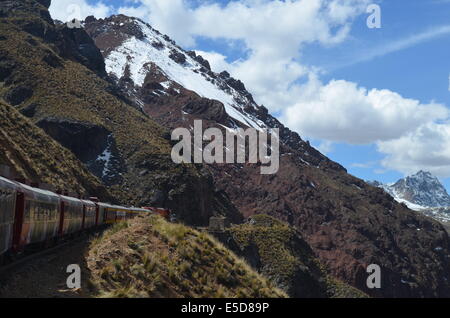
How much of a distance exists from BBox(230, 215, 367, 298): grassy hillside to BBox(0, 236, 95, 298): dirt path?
87.8 m

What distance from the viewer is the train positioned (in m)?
18.5

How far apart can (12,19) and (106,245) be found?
165 m

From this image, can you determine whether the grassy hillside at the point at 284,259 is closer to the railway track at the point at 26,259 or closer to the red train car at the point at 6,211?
the railway track at the point at 26,259

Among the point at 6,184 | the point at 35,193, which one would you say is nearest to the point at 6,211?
the point at 6,184

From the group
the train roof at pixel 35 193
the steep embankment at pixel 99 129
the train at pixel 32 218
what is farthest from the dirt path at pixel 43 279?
the steep embankment at pixel 99 129

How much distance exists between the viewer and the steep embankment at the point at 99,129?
118 metres

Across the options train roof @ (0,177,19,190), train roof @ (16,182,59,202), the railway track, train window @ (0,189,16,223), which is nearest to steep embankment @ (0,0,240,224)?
the railway track

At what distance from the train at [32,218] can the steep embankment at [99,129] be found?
249 feet

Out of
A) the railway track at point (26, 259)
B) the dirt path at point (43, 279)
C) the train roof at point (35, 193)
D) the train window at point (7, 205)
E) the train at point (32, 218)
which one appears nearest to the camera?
the dirt path at point (43, 279)

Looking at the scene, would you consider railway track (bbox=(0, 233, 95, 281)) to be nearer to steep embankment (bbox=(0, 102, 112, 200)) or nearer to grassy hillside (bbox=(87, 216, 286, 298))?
grassy hillside (bbox=(87, 216, 286, 298))

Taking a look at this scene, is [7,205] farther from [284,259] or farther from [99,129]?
[284,259]
